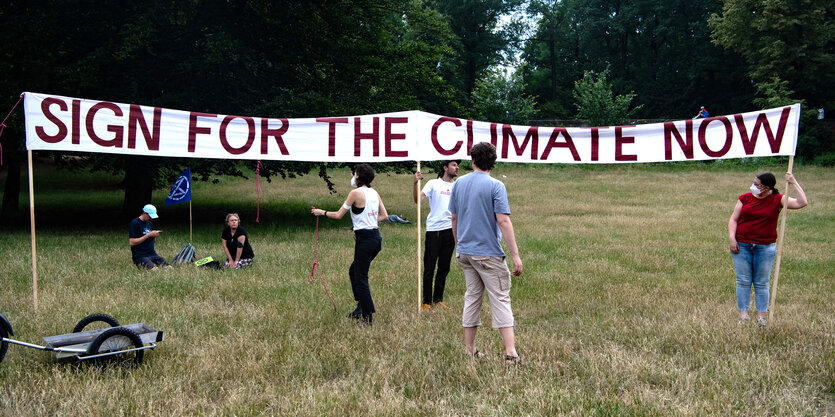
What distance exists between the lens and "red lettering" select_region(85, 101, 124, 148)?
8281 mm

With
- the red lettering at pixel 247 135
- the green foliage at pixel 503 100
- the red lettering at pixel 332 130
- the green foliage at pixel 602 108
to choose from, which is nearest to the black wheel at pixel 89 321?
the red lettering at pixel 247 135

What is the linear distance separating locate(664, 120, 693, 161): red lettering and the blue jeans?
1527 millimetres

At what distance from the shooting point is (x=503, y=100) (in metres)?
50.1

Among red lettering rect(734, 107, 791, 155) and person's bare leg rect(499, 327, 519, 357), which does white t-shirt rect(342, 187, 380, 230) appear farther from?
red lettering rect(734, 107, 791, 155)

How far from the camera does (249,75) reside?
1922cm

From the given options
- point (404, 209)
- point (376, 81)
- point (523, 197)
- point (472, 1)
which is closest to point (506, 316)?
point (376, 81)

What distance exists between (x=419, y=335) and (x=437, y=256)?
5.92 feet

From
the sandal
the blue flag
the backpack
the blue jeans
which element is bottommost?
the sandal

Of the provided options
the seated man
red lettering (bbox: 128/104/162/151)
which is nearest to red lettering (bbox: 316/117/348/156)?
red lettering (bbox: 128/104/162/151)

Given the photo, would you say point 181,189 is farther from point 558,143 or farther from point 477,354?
point 477,354

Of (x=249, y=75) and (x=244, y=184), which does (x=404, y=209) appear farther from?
(x=244, y=184)

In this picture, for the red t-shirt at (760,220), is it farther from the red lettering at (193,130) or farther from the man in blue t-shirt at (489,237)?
the red lettering at (193,130)

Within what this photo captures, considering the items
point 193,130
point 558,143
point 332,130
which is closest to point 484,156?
point 558,143

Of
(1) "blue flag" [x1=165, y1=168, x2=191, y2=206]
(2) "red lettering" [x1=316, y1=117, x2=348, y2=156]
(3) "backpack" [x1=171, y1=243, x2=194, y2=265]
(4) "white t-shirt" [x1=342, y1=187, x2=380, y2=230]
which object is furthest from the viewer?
(1) "blue flag" [x1=165, y1=168, x2=191, y2=206]
